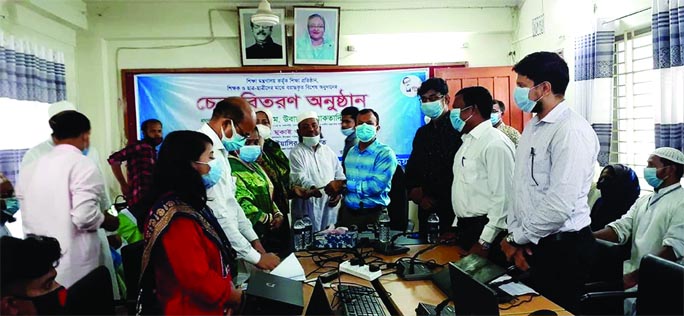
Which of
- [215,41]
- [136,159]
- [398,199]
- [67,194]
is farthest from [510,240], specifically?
[215,41]

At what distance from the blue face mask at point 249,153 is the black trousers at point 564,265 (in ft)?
4.97

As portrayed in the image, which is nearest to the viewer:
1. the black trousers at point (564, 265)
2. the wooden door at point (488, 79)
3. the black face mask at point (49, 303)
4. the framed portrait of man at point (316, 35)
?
the black face mask at point (49, 303)

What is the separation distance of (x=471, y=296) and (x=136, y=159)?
2.92 m

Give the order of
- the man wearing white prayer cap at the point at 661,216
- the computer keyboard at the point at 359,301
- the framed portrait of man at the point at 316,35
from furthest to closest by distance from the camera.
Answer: the framed portrait of man at the point at 316,35 → the man wearing white prayer cap at the point at 661,216 → the computer keyboard at the point at 359,301

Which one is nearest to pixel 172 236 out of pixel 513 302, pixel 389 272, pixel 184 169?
pixel 184 169

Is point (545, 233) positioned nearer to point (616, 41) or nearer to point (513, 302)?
point (513, 302)

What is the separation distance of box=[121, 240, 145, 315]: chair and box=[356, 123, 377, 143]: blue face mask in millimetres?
1632

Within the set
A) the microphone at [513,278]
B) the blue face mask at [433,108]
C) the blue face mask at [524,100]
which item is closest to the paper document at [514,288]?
the microphone at [513,278]

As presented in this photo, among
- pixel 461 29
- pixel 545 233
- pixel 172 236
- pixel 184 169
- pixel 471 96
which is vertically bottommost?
pixel 545 233

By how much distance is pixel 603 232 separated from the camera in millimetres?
2684

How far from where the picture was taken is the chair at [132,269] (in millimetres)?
1715

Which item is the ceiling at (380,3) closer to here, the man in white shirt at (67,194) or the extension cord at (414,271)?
the man in white shirt at (67,194)

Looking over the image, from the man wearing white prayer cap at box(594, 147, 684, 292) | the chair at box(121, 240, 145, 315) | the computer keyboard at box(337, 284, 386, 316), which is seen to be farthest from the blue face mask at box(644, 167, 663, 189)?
the chair at box(121, 240, 145, 315)

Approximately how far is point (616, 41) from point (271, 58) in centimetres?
284
